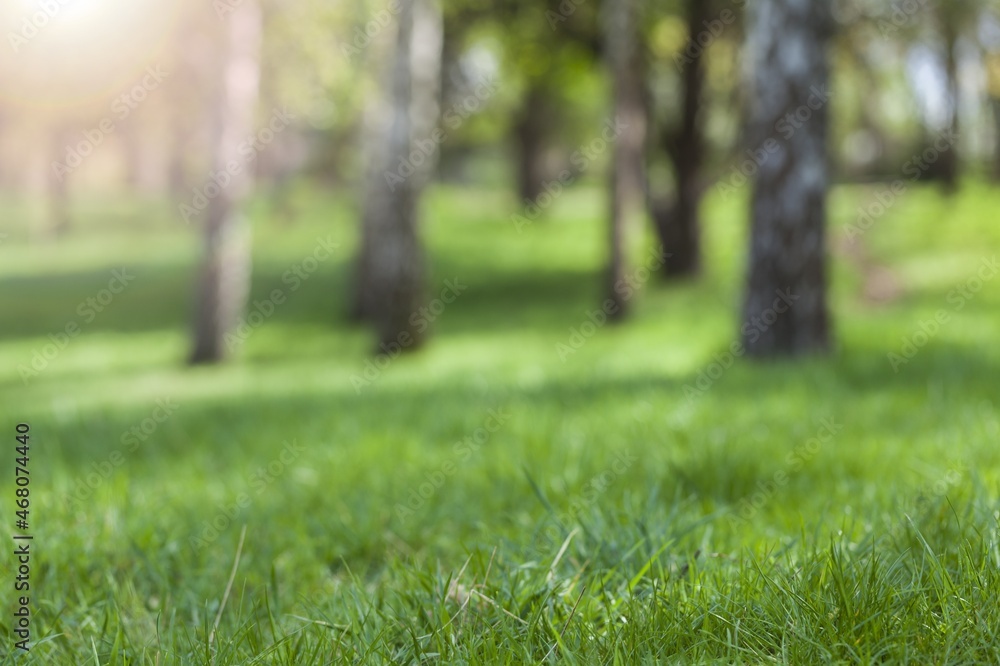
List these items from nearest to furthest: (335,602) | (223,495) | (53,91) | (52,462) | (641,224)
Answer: (335,602)
(223,495)
(52,462)
(53,91)
(641,224)

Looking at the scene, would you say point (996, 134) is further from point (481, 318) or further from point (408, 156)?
point (408, 156)

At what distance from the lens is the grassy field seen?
1760mm

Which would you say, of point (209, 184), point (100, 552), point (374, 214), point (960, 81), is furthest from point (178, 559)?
point (960, 81)

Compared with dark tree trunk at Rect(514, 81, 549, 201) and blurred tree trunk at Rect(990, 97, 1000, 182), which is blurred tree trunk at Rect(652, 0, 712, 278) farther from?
blurred tree trunk at Rect(990, 97, 1000, 182)

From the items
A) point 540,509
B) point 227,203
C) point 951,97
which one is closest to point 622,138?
point 227,203

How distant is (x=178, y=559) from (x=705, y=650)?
177 cm

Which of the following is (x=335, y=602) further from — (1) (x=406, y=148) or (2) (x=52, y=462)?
(1) (x=406, y=148)

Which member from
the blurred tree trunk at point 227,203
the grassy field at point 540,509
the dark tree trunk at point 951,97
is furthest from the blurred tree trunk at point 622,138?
the dark tree trunk at point 951,97

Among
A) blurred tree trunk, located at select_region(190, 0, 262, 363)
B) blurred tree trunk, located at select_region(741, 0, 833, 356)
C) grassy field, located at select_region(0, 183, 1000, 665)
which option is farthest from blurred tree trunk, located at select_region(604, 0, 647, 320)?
blurred tree trunk, located at select_region(741, 0, 833, 356)

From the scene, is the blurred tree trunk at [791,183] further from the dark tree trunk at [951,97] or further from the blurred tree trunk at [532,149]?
the blurred tree trunk at [532,149]

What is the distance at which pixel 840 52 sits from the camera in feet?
54.0

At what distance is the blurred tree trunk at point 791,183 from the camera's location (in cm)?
669

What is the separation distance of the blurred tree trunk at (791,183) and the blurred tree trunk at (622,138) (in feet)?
17.8

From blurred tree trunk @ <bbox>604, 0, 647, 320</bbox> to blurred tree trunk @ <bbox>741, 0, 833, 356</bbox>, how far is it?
542 centimetres
